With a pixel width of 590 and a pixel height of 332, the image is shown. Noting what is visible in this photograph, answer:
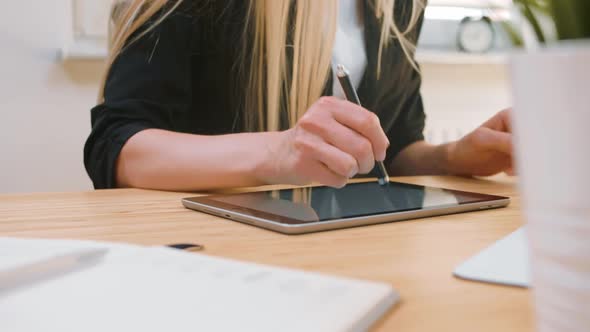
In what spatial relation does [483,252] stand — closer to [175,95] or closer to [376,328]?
[376,328]

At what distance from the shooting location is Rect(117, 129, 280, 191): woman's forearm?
0.66 metres

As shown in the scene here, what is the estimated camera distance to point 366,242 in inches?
15.2

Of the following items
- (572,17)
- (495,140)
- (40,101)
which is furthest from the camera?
(40,101)

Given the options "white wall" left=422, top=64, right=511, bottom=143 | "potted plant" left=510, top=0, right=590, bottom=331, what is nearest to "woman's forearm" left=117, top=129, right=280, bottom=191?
"potted plant" left=510, top=0, right=590, bottom=331

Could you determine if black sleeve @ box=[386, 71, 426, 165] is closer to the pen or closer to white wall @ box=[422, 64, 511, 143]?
the pen

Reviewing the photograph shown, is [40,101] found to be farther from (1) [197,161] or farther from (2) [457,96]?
(2) [457,96]

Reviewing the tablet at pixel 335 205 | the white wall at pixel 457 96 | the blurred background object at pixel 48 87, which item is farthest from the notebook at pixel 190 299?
the white wall at pixel 457 96

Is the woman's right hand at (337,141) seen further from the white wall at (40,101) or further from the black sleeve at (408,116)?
the white wall at (40,101)

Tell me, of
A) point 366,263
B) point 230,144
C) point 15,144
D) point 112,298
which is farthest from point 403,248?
point 15,144

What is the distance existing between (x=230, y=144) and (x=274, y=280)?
16.8 inches

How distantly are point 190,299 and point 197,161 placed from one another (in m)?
0.44

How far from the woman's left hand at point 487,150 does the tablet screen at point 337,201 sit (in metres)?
0.24

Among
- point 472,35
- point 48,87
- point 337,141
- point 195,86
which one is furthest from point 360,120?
point 472,35

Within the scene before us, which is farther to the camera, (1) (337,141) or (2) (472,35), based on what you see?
(2) (472,35)
